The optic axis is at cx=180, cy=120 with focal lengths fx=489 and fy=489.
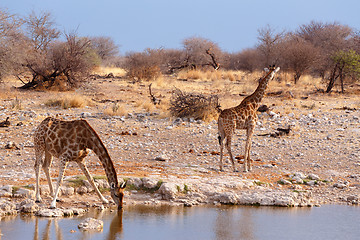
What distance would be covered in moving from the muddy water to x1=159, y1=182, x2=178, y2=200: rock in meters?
0.39

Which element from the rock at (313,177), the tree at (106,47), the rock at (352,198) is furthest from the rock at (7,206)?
the tree at (106,47)

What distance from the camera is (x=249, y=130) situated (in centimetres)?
1120

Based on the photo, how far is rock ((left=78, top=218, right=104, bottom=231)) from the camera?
6965mm

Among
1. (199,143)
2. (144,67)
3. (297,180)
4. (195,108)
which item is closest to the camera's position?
(297,180)

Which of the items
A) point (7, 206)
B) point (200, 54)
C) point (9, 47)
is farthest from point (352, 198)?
point (200, 54)

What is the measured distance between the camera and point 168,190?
875 cm

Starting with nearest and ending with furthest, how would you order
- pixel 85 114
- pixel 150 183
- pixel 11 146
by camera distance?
pixel 150 183 < pixel 11 146 < pixel 85 114

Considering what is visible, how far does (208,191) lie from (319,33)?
3981cm

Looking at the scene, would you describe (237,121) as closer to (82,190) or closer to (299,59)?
(82,190)

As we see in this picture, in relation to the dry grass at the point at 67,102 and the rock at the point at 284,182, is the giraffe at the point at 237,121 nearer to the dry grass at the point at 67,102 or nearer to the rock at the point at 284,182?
the rock at the point at 284,182

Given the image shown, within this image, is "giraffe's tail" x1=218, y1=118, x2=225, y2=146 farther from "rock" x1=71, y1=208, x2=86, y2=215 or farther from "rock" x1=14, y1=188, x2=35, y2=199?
"rock" x1=14, y1=188, x2=35, y2=199

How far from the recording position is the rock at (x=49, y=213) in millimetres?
7473

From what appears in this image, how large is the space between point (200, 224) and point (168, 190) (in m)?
1.45

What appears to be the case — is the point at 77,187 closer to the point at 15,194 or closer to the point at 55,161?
the point at 15,194
